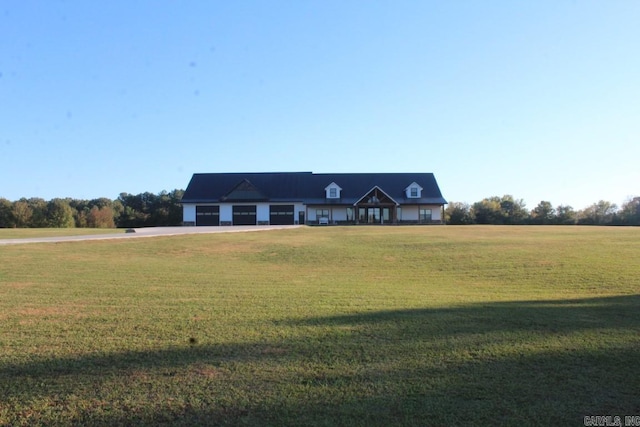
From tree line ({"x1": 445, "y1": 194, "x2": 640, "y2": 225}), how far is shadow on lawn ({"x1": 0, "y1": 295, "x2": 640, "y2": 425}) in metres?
65.3

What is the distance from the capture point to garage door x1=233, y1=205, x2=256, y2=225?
58.3 meters

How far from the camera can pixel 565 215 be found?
70250 millimetres

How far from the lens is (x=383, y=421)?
158 inches

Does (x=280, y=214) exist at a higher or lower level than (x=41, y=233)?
higher

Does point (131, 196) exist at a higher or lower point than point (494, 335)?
higher

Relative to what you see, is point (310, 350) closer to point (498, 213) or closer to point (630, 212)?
point (498, 213)

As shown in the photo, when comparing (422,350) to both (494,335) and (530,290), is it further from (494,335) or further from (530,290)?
(530,290)

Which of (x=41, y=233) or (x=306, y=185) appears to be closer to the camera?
(x=41, y=233)

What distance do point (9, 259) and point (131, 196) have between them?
84.2 meters

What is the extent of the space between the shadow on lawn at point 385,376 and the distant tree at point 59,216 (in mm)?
72653

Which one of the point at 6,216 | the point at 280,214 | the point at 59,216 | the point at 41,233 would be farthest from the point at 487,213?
the point at 6,216

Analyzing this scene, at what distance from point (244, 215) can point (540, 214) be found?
4518cm

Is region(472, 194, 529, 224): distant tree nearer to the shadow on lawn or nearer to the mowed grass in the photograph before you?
the mowed grass

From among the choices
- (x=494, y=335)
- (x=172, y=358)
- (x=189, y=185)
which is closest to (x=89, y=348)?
(x=172, y=358)
